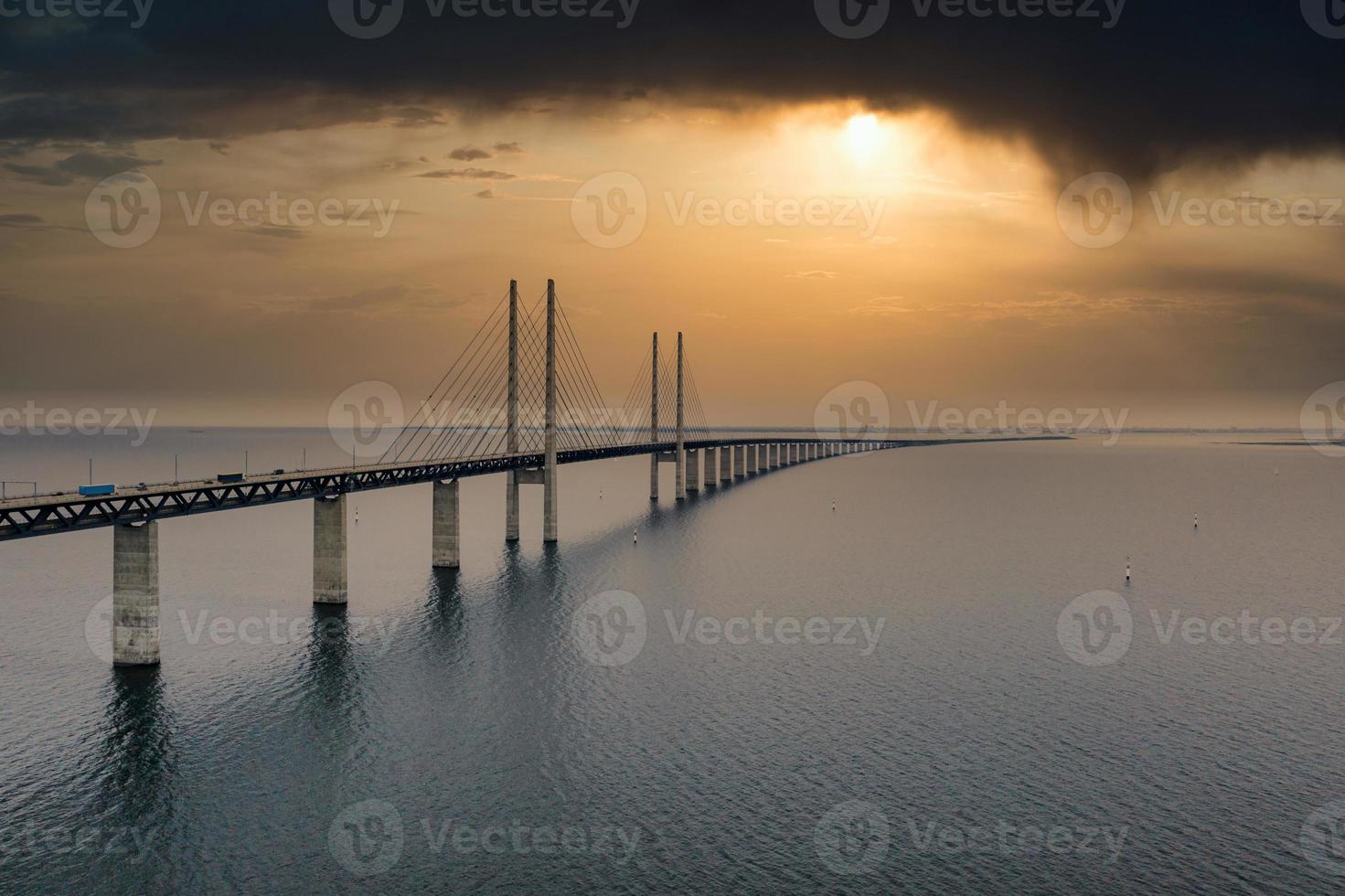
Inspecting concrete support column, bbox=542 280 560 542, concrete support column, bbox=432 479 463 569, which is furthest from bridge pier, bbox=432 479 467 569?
concrete support column, bbox=542 280 560 542

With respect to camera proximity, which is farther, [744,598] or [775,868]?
[744,598]

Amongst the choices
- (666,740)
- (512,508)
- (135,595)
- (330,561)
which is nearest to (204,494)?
(330,561)

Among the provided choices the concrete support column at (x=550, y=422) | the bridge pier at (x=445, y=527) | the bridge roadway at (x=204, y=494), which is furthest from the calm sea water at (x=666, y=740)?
the concrete support column at (x=550, y=422)

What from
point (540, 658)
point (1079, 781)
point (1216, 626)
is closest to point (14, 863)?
point (540, 658)

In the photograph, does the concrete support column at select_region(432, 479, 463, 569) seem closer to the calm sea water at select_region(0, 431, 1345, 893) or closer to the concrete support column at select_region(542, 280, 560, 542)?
the calm sea water at select_region(0, 431, 1345, 893)

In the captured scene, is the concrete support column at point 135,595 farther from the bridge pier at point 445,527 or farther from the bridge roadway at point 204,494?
the bridge pier at point 445,527

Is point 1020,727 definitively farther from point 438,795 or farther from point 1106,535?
point 1106,535
